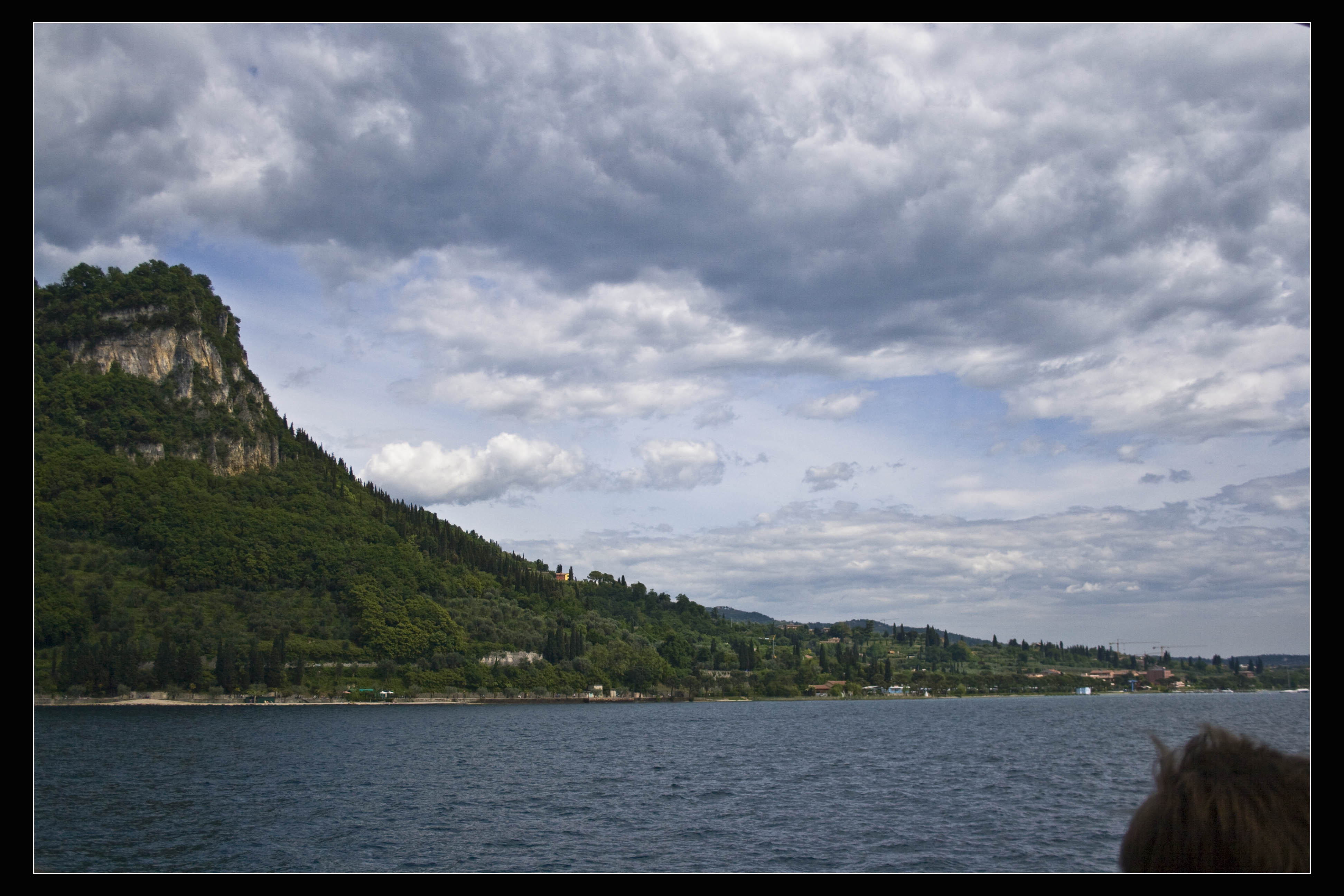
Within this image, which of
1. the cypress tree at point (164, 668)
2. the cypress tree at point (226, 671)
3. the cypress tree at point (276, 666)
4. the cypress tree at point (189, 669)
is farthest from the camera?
the cypress tree at point (276, 666)

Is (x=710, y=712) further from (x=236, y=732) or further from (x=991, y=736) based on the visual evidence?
(x=236, y=732)

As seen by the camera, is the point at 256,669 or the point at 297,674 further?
the point at 297,674

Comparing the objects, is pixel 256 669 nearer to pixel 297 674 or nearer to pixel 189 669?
pixel 297 674

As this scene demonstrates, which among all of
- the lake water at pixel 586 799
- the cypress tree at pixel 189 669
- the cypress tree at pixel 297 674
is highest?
the lake water at pixel 586 799

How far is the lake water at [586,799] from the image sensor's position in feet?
122

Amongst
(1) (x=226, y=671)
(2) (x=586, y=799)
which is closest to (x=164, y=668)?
(1) (x=226, y=671)

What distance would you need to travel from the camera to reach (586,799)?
54469 mm

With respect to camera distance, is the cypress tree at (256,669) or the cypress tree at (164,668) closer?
the cypress tree at (164,668)

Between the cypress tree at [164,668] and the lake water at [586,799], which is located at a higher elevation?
the lake water at [586,799]

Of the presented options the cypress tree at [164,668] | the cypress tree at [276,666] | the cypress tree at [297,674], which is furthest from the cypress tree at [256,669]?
the cypress tree at [164,668]

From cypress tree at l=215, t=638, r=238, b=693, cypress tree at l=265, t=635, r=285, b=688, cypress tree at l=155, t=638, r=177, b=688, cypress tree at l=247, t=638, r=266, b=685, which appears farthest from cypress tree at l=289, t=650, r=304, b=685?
cypress tree at l=155, t=638, r=177, b=688

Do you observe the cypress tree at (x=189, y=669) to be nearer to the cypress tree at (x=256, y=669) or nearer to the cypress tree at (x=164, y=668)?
the cypress tree at (x=164, y=668)

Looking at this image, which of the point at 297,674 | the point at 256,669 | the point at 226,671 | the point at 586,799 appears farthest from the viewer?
the point at 297,674
